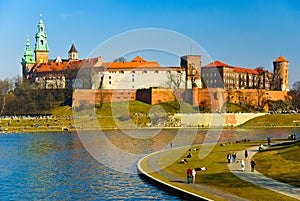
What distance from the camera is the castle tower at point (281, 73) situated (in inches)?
4466

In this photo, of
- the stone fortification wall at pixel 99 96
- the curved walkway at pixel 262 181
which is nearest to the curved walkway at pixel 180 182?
the curved walkway at pixel 262 181

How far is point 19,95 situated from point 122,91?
20.9m

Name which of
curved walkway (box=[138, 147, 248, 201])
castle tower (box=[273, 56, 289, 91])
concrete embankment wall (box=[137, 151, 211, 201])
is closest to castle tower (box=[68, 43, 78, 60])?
castle tower (box=[273, 56, 289, 91])

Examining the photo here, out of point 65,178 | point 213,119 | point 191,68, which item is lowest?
point 65,178

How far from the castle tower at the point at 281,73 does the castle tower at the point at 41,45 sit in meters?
58.3

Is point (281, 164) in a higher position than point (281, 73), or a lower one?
lower

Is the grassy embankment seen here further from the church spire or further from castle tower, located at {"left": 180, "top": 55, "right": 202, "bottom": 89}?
the church spire

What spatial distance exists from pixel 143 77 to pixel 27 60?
4308 cm

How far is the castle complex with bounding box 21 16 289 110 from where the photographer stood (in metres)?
86.7

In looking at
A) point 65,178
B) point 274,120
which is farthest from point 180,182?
point 274,120

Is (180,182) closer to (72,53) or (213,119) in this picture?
(213,119)

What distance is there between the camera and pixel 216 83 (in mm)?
101438

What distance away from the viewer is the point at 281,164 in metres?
27.7

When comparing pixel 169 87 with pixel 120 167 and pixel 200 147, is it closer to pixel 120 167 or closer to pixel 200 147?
pixel 200 147
